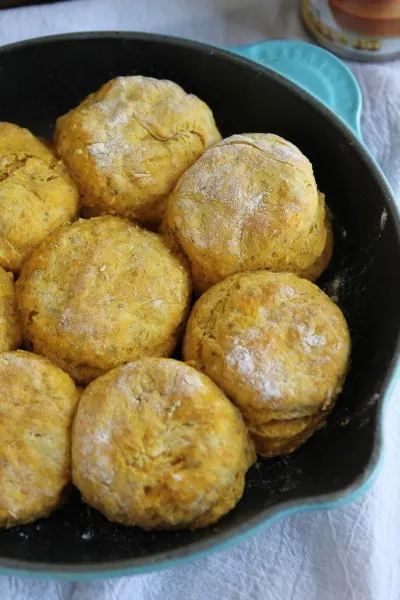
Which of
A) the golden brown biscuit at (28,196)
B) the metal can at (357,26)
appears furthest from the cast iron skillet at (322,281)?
the metal can at (357,26)

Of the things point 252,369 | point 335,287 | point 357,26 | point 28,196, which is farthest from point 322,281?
point 357,26

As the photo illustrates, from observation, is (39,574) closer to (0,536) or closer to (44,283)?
(0,536)

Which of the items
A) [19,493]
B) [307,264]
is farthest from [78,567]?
[307,264]

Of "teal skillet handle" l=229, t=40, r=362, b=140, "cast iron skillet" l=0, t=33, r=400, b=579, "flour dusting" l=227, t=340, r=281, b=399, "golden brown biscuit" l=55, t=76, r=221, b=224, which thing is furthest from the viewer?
"teal skillet handle" l=229, t=40, r=362, b=140

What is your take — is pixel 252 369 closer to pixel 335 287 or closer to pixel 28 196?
pixel 335 287

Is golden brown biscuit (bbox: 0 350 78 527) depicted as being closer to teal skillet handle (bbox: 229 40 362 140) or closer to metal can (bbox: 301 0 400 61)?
teal skillet handle (bbox: 229 40 362 140)

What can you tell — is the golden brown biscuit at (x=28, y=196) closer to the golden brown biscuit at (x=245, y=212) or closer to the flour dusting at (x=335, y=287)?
the golden brown biscuit at (x=245, y=212)

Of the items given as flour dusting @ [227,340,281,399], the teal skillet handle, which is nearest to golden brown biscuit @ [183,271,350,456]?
flour dusting @ [227,340,281,399]
